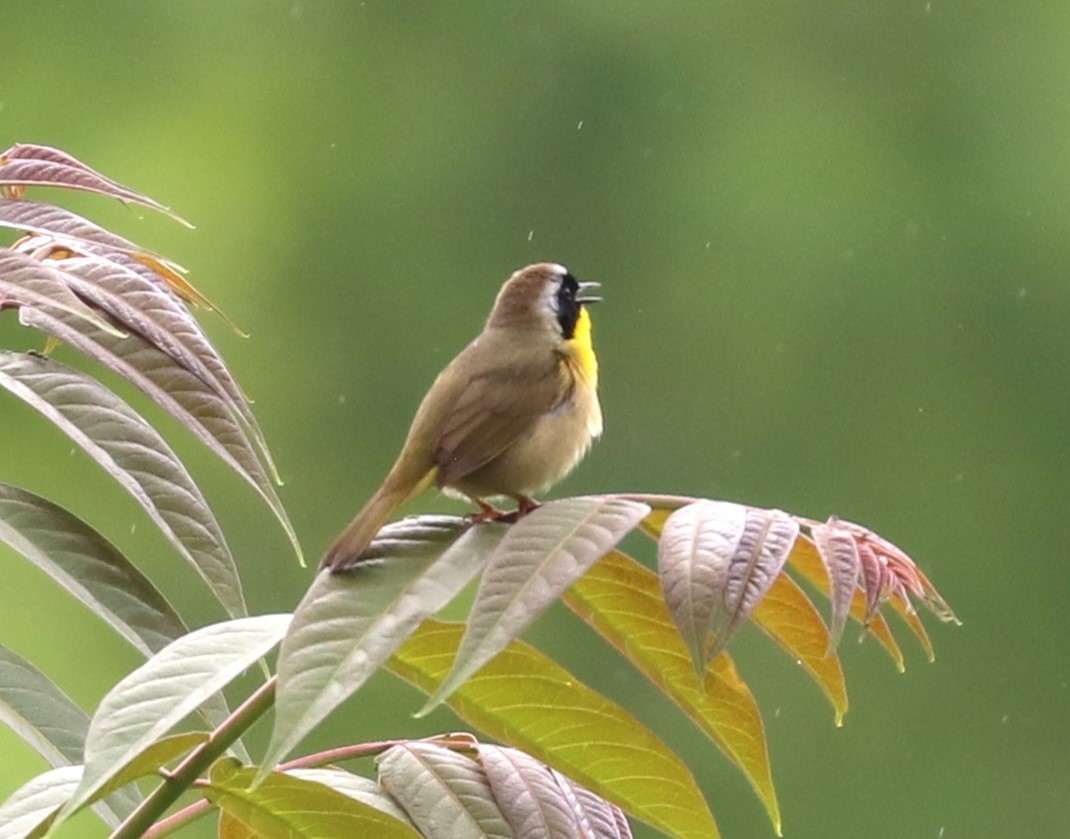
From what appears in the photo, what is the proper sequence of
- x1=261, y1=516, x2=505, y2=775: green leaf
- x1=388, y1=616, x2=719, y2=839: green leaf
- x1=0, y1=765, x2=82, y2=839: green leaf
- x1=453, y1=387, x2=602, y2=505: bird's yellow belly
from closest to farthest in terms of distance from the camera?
x1=261, y1=516, x2=505, y2=775: green leaf
x1=0, y1=765, x2=82, y2=839: green leaf
x1=388, y1=616, x2=719, y2=839: green leaf
x1=453, y1=387, x2=602, y2=505: bird's yellow belly

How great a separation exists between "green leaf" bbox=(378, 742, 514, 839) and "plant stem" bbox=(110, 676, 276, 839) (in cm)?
13

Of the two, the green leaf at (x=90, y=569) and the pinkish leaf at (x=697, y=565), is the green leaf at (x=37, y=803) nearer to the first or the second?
the green leaf at (x=90, y=569)

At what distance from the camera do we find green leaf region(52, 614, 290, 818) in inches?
26.2

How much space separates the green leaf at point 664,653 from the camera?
868 millimetres

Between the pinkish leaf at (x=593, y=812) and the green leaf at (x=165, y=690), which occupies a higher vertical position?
the green leaf at (x=165, y=690)

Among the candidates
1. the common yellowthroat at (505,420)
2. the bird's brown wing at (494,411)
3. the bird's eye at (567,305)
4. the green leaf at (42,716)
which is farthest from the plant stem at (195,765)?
the bird's eye at (567,305)

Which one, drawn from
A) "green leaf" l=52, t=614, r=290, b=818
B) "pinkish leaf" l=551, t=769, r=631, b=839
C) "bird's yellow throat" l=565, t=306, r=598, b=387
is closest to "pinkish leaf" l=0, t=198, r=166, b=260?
"green leaf" l=52, t=614, r=290, b=818

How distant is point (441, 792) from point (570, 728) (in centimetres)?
8

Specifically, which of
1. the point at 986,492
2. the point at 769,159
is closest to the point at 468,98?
the point at 769,159

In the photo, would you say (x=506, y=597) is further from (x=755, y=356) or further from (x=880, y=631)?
(x=755, y=356)

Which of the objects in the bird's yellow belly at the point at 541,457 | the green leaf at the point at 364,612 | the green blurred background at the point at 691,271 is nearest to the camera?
the green leaf at the point at 364,612

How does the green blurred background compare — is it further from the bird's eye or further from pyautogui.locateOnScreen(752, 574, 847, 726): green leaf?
pyautogui.locateOnScreen(752, 574, 847, 726): green leaf

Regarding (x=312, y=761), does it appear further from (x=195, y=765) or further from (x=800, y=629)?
(x=800, y=629)

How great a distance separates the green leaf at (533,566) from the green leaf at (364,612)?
0.12 ft
